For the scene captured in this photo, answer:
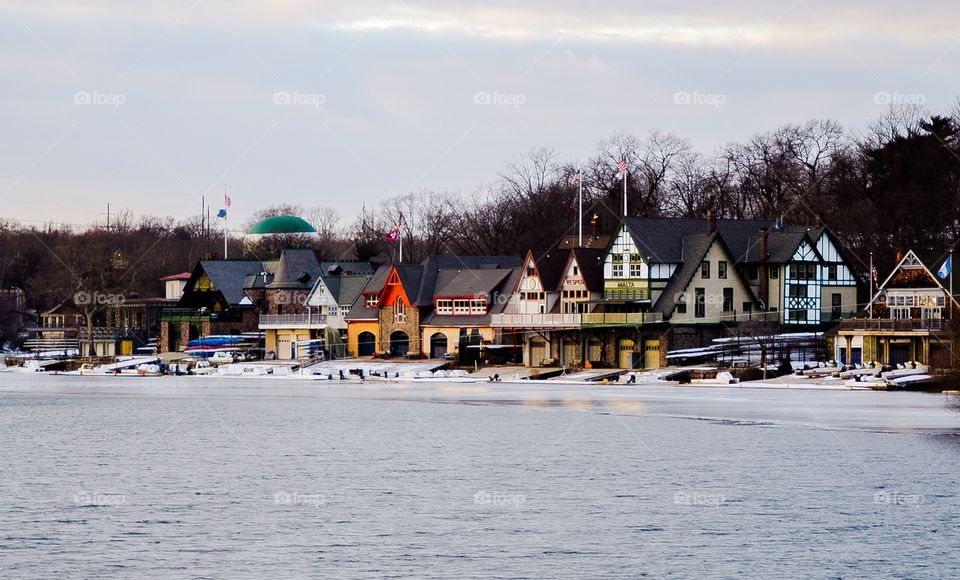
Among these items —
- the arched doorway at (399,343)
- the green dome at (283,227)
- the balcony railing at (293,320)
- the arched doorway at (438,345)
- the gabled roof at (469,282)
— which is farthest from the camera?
the green dome at (283,227)

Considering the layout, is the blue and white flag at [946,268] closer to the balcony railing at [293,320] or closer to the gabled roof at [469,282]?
the gabled roof at [469,282]

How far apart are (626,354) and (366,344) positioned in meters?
26.1

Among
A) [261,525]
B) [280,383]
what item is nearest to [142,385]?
[280,383]

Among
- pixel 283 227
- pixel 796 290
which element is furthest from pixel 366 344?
pixel 283 227

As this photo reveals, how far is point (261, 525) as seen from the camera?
3127 cm

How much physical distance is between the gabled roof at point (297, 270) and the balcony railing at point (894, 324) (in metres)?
51.9

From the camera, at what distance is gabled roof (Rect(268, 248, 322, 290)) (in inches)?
4889

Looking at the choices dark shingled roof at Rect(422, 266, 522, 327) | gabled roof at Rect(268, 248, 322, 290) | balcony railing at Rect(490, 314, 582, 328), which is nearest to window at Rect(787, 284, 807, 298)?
balcony railing at Rect(490, 314, 582, 328)

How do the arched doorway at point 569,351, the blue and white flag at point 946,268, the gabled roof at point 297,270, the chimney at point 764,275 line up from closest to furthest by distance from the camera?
the blue and white flag at point 946,268 → the chimney at point 764,275 → the arched doorway at point 569,351 → the gabled roof at point 297,270

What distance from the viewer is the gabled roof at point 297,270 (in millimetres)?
124175

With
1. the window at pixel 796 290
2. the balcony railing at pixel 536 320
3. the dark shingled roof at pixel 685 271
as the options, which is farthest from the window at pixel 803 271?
the balcony railing at pixel 536 320

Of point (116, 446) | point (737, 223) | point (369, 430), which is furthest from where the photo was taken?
point (737, 223)

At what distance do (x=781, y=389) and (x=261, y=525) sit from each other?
49093 mm

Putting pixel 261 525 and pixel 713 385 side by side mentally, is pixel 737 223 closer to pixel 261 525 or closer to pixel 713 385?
pixel 713 385
